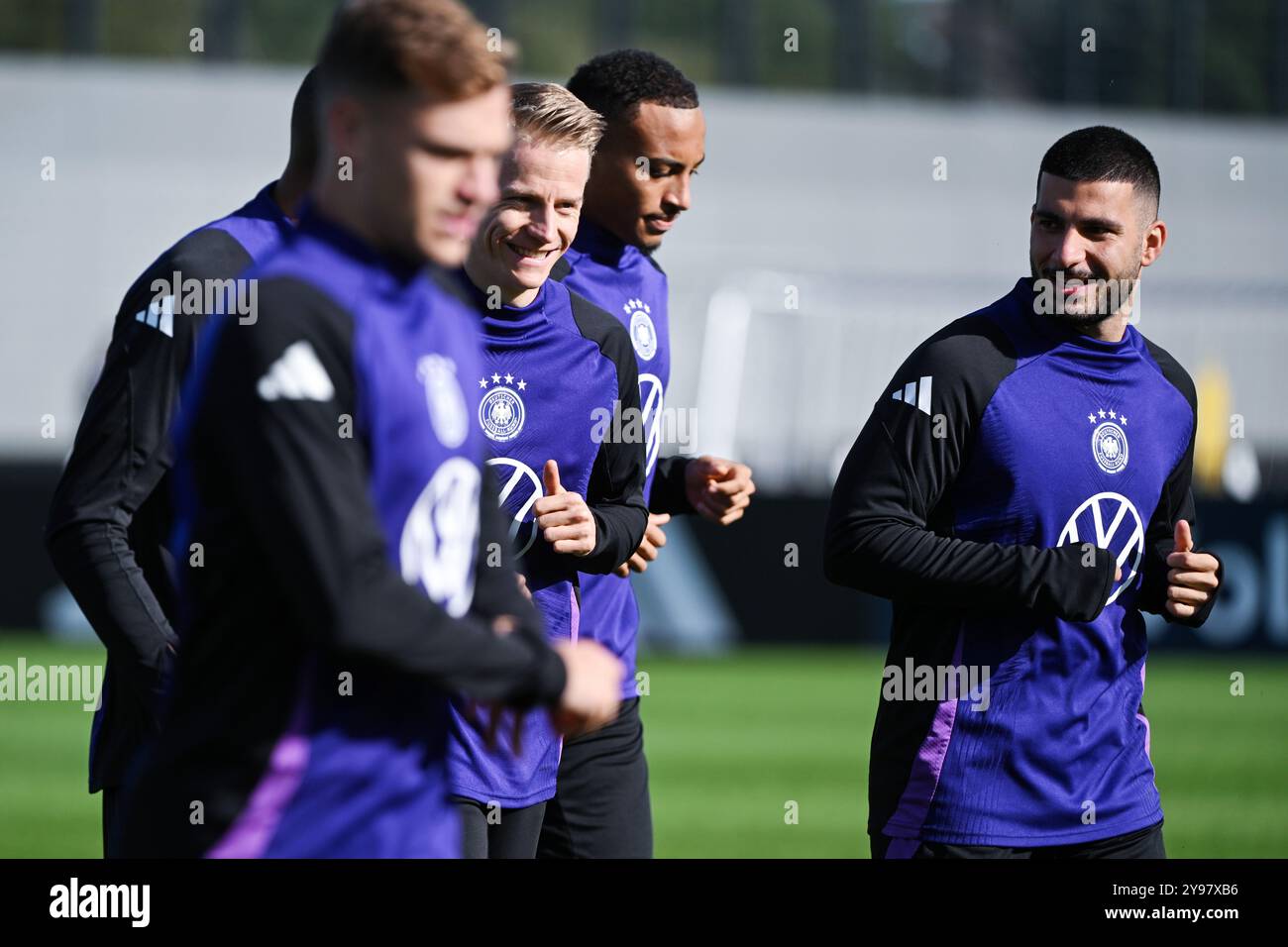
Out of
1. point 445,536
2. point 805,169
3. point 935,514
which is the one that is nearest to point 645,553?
point 935,514

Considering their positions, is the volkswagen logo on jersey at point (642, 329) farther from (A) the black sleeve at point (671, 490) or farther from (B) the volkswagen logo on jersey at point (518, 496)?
(B) the volkswagen logo on jersey at point (518, 496)

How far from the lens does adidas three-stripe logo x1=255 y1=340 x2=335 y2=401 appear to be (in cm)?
227

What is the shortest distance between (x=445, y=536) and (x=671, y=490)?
8.62 ft

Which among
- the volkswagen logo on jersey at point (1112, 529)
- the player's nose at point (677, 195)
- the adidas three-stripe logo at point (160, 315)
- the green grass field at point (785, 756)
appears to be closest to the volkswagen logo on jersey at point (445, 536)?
the adidas three-stripe logo at point (160, 315)

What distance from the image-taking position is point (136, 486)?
10.9 ft

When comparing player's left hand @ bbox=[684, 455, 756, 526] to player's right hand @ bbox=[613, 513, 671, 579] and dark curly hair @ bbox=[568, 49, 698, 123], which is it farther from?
dark curly hair @ bbox=[568, 49, 698, 123]

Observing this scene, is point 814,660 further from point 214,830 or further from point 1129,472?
point 214,830

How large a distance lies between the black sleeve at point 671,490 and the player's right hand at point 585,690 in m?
2.53

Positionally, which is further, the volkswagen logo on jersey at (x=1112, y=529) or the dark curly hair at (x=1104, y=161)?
the dark curly hair at (x=1104, y=161)

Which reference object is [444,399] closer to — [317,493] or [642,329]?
[317,493]

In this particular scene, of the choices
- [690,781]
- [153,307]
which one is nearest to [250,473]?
[153,307]

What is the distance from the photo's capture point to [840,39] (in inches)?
966

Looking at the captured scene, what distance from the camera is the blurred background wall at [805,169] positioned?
20391 millimetres

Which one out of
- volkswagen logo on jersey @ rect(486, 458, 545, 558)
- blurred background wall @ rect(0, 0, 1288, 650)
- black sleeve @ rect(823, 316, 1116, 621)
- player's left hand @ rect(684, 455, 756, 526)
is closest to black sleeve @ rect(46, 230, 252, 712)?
volkswagen logo on jersey @ rect(486, 458, 545, 558)
